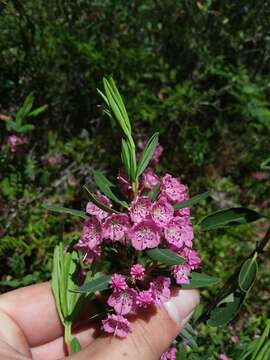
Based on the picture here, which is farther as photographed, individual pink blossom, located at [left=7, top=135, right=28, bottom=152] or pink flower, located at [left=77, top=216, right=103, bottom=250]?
individual pink blossom, located at [left=7, top=135, right=28, bottom=152]

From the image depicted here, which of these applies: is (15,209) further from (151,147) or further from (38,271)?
(151,147)

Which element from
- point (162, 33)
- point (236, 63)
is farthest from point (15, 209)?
point (236, 63)

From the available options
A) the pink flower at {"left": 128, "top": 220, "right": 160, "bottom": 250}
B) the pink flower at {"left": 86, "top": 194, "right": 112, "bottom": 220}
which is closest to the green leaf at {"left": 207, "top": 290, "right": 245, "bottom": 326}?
the pink flower at {"left": 128, "top": 220, "right": 160, "bottom": 250}

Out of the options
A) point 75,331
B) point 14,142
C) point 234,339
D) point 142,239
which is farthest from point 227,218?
point 14,142

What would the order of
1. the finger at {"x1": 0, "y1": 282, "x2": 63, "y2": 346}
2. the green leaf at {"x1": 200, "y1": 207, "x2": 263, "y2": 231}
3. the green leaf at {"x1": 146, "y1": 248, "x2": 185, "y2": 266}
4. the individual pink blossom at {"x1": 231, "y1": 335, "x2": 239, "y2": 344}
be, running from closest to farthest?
1. the green leaf at {"x1": 146, "y1": 248, "x2": 185, "y2": 266}
2. the finger at {"x1": 0, "y1": 282, "x2": 63, "y2": 346}
3. the green leaf at {"x1": 200, "y1": 207, "x2": 263, "y2": 231}
4. the individual pink blossom at {"x1": 231, "y1": 335, "x2": 239, "y2": 344}

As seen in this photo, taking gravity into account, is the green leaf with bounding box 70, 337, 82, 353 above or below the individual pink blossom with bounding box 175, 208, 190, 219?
below

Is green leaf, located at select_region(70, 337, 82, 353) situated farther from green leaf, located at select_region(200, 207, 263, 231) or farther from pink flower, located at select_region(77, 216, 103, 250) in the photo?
green leaf, located at select_region(200, 207, 263, 231)
